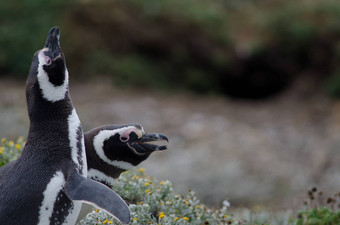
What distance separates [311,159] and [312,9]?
12.1 feet

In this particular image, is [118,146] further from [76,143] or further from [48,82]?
[48,82]

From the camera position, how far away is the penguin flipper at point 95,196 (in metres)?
3.16

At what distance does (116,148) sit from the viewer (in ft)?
13.1

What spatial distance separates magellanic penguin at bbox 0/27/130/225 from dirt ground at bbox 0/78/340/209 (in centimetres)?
427

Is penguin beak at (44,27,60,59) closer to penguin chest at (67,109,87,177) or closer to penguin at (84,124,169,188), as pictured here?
penguin chest at (67,109,87,177)

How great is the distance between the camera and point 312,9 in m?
11.4

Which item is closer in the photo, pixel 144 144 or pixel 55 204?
pixel 55 204

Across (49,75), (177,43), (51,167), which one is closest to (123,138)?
(51,167)

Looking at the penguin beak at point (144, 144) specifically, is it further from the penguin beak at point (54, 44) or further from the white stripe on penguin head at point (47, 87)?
the penguin beak at point (54, 44)

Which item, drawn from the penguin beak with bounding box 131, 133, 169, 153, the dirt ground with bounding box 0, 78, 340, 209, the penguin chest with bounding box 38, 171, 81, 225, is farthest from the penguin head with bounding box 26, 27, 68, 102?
the dirt ground with bounding box 0, 78, 340, 209

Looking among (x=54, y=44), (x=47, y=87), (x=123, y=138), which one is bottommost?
(x=47, y=87)

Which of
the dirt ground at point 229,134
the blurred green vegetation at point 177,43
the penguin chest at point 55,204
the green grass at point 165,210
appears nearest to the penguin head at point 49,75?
the penguin chest at point 55,204

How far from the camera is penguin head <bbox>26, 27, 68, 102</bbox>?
336cm

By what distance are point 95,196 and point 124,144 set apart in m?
0.80
